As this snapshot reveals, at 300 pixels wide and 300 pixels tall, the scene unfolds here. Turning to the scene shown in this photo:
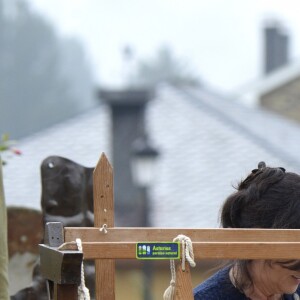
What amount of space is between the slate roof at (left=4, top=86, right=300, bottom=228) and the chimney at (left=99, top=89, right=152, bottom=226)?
0.92 feet

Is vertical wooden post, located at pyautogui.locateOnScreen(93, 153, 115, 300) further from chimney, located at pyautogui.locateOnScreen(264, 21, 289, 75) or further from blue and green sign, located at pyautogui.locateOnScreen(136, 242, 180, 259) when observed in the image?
chimney, located at pyautogui.locateOnScreen(264, 21, 289, 75)

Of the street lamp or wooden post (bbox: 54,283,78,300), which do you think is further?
the street lamp

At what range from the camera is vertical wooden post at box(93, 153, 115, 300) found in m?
2.81

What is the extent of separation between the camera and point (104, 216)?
2818 mm

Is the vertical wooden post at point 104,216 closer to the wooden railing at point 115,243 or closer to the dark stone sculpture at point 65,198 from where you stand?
the wooden railing at point 115,243

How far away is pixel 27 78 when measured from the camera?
6228 centimetres

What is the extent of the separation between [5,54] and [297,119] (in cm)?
2906

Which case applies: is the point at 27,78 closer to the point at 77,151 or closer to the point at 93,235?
the point at 77,151

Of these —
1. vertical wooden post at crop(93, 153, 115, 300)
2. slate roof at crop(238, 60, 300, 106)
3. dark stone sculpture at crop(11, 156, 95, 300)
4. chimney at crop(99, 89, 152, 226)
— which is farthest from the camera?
slate roof at crop(238, 60, 300, 106)

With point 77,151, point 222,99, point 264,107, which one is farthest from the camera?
point 264,107

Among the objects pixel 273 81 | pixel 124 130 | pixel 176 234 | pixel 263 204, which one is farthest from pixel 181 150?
pixel 176 234

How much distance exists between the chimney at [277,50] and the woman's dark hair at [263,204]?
33.8 m

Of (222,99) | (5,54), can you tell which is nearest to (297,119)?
(222,99)

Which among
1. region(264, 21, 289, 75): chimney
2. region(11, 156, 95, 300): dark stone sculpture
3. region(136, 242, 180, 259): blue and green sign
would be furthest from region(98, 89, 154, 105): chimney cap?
region(136, 242, 180, 259): blue and green sign
